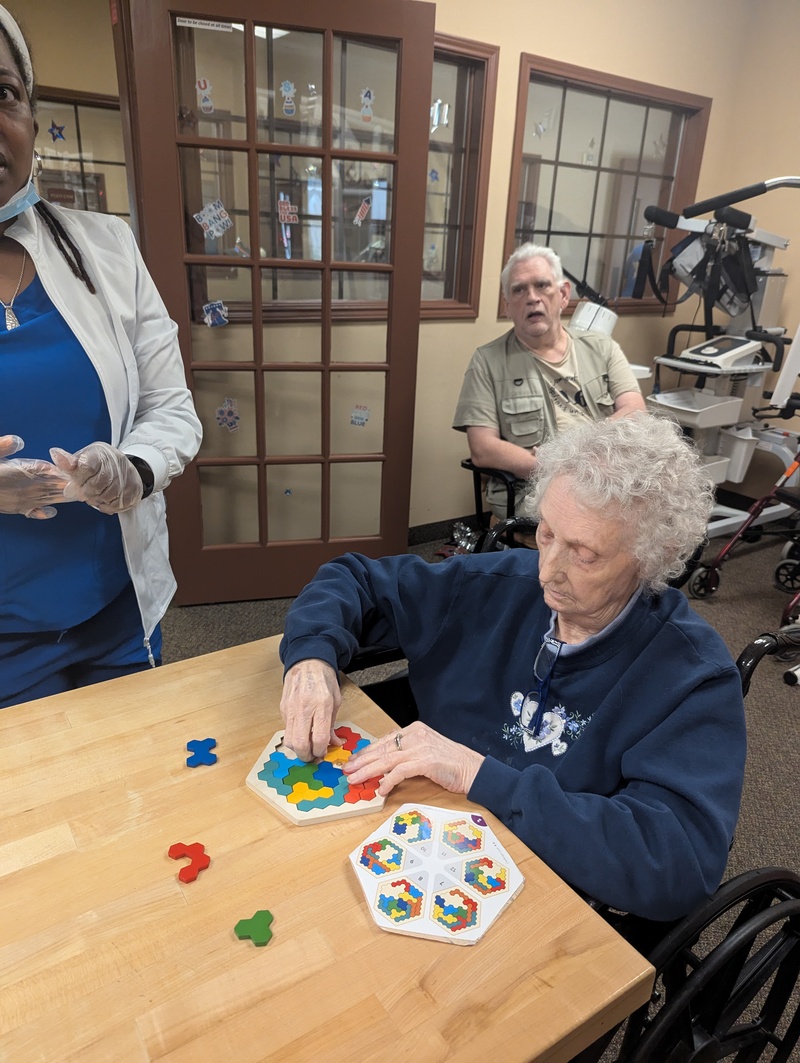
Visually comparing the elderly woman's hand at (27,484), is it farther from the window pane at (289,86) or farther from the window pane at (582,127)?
the window pane at (582,127)

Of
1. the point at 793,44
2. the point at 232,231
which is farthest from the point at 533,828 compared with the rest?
the point at 793,44

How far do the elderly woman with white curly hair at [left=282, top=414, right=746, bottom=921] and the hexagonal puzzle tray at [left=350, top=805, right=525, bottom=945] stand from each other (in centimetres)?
5

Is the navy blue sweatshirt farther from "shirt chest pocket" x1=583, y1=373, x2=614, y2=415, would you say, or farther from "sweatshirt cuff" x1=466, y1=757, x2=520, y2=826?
"shirt chest pocket" x1=583, y1=373, x2=614, y2=415

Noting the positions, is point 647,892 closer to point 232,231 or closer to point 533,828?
point 533,828

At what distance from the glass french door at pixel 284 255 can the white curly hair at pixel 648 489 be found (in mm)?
1927

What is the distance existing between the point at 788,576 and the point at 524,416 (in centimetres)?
168

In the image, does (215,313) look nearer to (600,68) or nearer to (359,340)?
(359,340)

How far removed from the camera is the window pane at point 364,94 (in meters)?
2.55

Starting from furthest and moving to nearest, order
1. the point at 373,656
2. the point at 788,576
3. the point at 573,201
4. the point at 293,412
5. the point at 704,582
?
the point at 573,201, the point at 788,576, the point at 704,582, the point at 293,412, the point at 373,656

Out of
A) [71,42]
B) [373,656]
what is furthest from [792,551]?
[71,42]

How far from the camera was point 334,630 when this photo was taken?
1.13 meters

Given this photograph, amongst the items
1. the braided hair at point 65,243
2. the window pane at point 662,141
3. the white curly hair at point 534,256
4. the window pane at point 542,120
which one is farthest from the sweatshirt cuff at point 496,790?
the window pane at point 662,141

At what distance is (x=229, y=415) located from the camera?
2.83 meters

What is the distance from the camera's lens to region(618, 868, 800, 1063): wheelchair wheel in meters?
0.80
